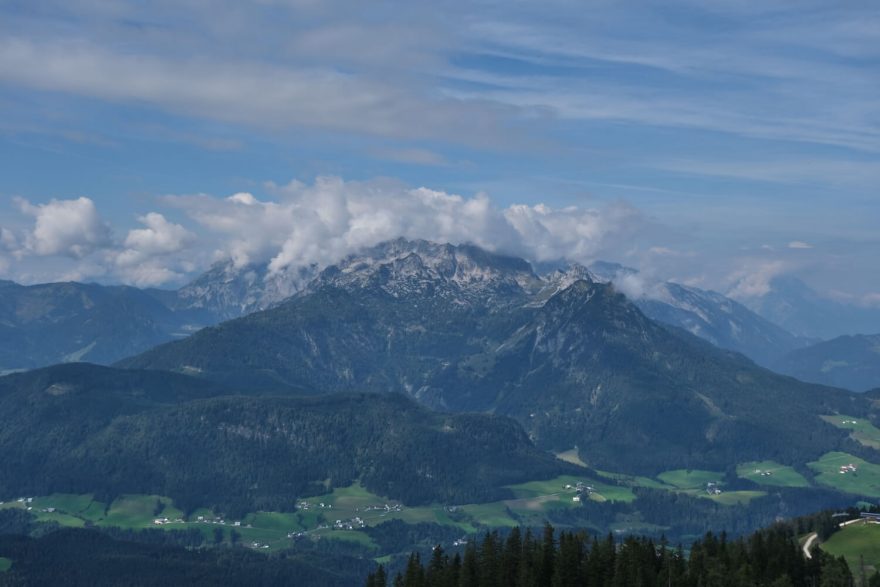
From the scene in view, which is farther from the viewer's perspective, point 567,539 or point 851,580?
point 567,539

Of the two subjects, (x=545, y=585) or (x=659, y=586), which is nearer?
(x=659, y=586)

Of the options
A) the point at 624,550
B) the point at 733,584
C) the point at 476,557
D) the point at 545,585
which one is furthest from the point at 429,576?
the point at 733,584

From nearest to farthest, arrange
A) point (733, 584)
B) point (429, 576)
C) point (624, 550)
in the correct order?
point (733, 584)
point (624, 550)
point (429, 576)

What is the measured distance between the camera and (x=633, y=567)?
171750 millimetres

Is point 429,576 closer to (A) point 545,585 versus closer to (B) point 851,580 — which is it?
(A) point 545,585

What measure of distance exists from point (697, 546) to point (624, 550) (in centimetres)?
1757

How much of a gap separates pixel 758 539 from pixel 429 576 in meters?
62.0

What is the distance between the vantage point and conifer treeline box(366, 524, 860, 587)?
16862 cm

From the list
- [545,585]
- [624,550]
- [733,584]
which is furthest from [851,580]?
[545,585]

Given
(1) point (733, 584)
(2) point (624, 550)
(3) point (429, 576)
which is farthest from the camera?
(3) point (429, 576)

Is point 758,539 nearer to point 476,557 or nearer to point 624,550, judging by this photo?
point 624,550

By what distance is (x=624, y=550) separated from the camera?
178 meters

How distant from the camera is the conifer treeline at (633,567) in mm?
168625

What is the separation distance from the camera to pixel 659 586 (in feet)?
559
